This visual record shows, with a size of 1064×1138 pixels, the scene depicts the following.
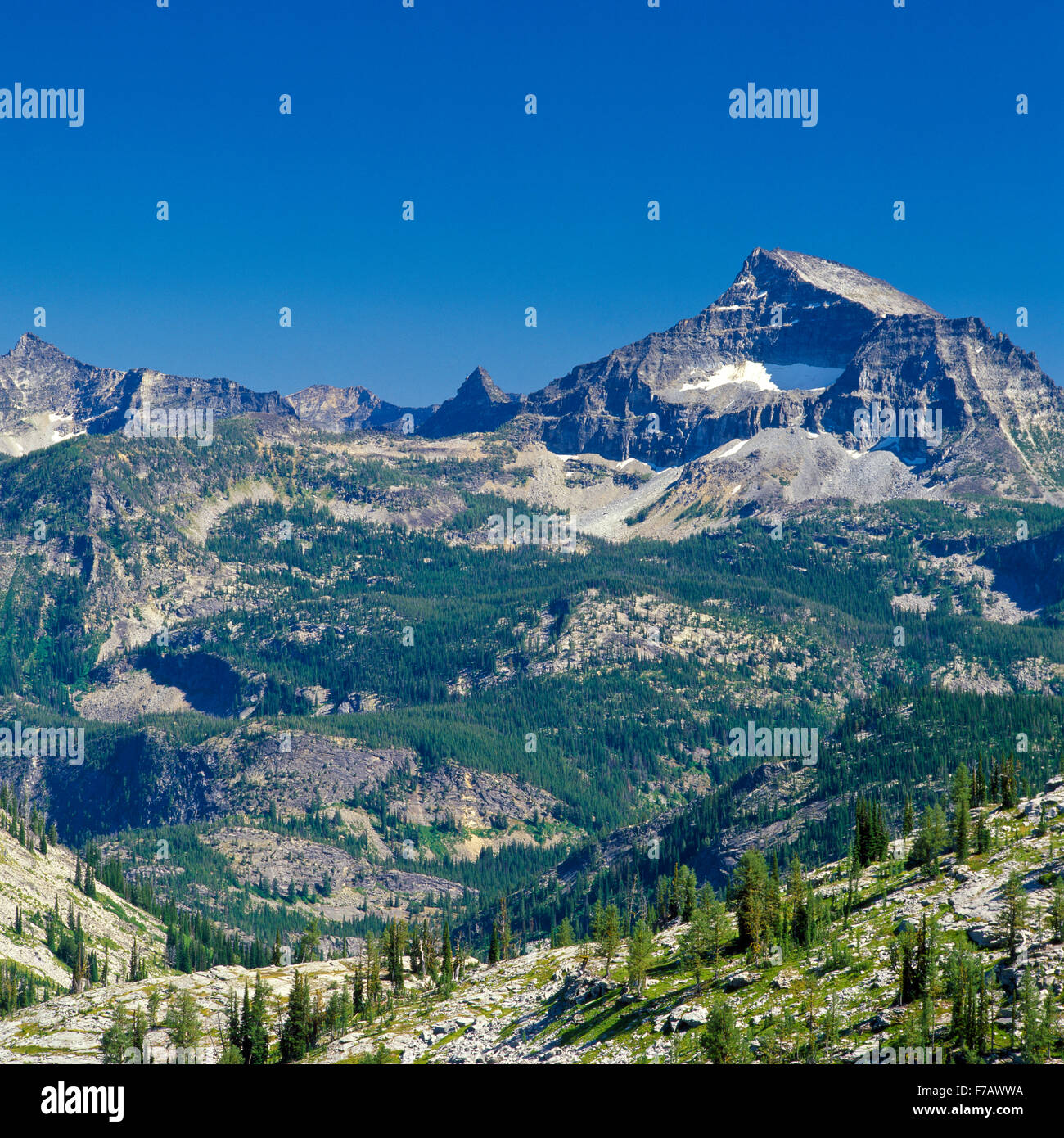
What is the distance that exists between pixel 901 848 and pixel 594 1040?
68543 millimetres

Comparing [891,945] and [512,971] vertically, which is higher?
[891,945]

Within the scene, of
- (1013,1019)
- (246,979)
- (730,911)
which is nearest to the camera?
(1013,1019)

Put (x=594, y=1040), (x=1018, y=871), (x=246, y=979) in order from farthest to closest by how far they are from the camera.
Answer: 1. (x=246, y=979)
2. (x=1018, y=871)
3. (x=594, y=1040)

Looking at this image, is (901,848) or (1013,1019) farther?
(901,848)

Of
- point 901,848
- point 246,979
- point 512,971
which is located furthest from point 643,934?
point 246,979

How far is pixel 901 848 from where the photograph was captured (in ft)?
615
